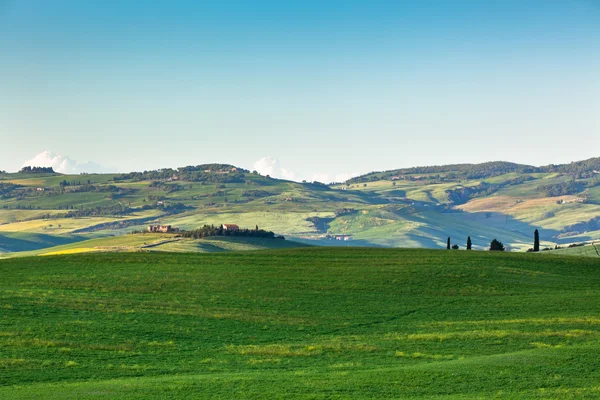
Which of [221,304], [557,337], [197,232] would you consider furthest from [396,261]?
[197,232]

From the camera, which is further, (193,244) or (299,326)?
(193,244)

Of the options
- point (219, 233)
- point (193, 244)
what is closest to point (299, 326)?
point (193, 244)

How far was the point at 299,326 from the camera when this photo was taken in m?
52.6

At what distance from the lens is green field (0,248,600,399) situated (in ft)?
121

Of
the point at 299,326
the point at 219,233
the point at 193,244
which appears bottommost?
the point at 193,244

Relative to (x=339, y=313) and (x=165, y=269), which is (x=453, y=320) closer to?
(x=339, y=313)

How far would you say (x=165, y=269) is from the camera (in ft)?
242

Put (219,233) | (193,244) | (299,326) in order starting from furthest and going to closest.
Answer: (219,233) → (193,244) → (299,326)

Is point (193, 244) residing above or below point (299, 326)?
below

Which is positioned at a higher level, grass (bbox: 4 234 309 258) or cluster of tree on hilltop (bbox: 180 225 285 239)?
cluster of tree on hilltop (bbox: 180 225 285 239)

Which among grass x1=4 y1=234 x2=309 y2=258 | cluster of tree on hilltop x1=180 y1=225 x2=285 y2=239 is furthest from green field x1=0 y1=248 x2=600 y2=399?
cluster of tree on hilltop x1=180 y1=225 x2=285 y2=239

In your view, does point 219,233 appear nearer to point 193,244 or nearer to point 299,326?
point 193,244

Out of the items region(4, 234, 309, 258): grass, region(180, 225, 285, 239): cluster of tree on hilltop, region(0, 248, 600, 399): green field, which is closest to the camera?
region(0, 248, 600, 399): green field

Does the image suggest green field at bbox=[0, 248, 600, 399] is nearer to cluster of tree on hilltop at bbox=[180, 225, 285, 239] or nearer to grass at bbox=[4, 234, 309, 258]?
grass at bbox=[4, 234, 309, 258]
